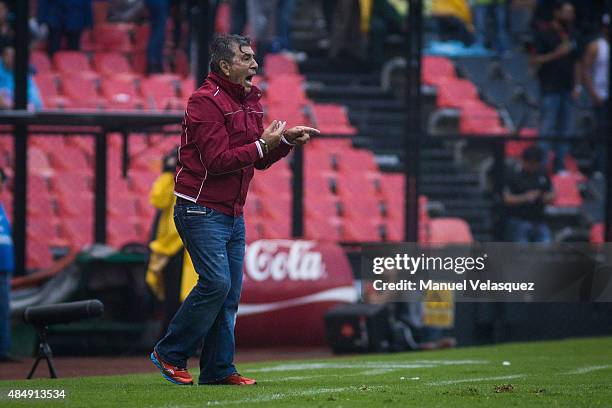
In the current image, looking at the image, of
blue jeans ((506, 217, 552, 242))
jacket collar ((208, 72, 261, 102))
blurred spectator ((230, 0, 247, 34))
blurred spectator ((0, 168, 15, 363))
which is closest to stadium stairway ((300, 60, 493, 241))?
blue jeans ((506, 217, 552, 242))

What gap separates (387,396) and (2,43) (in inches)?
412

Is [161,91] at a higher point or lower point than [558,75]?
lower

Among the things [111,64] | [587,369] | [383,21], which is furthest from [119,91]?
[587,369]

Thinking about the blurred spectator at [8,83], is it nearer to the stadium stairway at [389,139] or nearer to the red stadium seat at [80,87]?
the red stadium seat at [80,87]

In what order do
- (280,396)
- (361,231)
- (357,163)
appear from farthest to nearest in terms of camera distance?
(357,163), (361,231), (280,396)

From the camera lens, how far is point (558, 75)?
1873 centimetres

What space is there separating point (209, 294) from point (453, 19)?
1469 centimetres

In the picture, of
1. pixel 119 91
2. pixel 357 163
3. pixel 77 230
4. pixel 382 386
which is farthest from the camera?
pixel 357 163

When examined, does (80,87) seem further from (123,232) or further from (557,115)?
(557,115)

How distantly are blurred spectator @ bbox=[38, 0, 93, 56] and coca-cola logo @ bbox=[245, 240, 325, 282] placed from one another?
4436 millimetres

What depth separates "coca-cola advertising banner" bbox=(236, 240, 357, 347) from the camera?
1545 cm

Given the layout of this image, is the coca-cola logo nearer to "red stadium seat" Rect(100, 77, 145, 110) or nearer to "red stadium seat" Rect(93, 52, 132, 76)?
"red stadium seat" Rect(100, 77, 145, 110)

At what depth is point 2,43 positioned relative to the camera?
17125mm

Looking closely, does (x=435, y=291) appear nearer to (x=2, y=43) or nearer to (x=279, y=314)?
(x=279, y=314)
